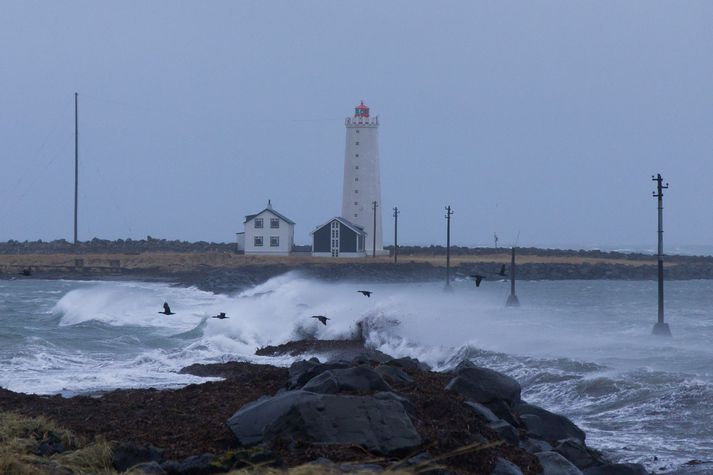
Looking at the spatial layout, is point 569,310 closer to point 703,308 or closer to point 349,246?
point 703,308

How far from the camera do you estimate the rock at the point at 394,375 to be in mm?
12797

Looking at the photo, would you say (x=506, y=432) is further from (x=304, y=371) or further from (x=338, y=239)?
(x=338, y=239)

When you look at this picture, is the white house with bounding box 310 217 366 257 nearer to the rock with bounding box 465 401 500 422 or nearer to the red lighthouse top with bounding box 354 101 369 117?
the red lighthouse top with bounding box 354 101 369 117

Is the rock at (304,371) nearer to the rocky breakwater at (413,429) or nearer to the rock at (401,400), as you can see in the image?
the rocky breakwater at (413,429)


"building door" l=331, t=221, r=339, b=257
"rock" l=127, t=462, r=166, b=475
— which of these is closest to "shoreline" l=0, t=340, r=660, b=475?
"rock" l=127, t=462, r=166, b=475

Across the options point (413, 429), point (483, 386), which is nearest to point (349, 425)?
point (413, 429)

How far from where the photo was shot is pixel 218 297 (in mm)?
48719

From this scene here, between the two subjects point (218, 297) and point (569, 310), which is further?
point (218, 297)

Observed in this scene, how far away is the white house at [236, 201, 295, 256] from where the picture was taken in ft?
228

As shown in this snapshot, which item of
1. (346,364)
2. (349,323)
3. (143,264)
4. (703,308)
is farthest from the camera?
(143,264)

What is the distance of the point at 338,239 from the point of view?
6869cm

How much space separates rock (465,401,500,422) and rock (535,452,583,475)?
1110 mm

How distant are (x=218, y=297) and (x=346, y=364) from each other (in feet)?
115

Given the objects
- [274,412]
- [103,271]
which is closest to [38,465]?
[274,412]
